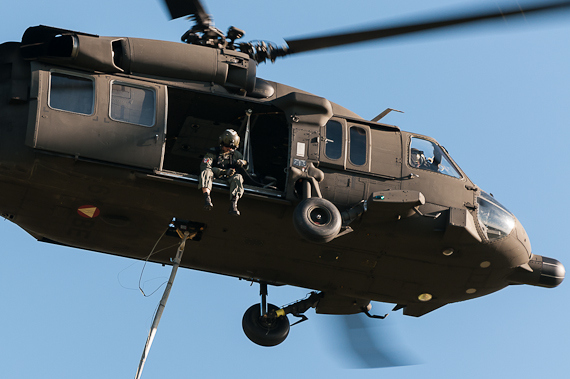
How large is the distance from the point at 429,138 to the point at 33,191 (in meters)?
6.81

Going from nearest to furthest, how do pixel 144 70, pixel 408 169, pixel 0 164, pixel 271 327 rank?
pixel 0 164
pixel 144 70
pixel 408 169
pixel 271 327

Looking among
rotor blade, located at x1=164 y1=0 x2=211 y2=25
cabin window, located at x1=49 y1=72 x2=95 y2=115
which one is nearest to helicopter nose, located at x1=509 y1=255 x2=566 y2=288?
rotor blade, located at x1=164 y1=0 x2=211 y2=25

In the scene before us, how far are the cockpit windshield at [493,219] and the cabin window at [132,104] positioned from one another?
Result: 19.1ft

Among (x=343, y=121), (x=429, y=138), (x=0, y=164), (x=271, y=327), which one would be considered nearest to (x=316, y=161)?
(x=343, y=121)

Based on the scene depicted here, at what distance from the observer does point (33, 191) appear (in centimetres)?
1321

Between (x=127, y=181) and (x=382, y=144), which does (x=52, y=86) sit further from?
(x=382, y=144)

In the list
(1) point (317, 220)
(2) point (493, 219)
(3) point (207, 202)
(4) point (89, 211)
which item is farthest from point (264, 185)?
(2) point (493, 219)

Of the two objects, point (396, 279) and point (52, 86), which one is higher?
point (52, 86)

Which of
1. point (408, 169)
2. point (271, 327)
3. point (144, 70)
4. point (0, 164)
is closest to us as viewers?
point (0, 164)

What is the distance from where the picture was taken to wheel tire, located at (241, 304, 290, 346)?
16062 mm

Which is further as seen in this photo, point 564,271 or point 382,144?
point 564,271

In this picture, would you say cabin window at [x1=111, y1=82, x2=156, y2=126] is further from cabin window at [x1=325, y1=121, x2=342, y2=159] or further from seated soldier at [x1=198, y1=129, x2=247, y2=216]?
cabin window at [x1=325, y1=121, x2=342, y2=159]

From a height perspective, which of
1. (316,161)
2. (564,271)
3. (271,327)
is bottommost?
(271,327)

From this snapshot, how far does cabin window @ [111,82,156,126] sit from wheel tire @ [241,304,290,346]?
15.3ft
